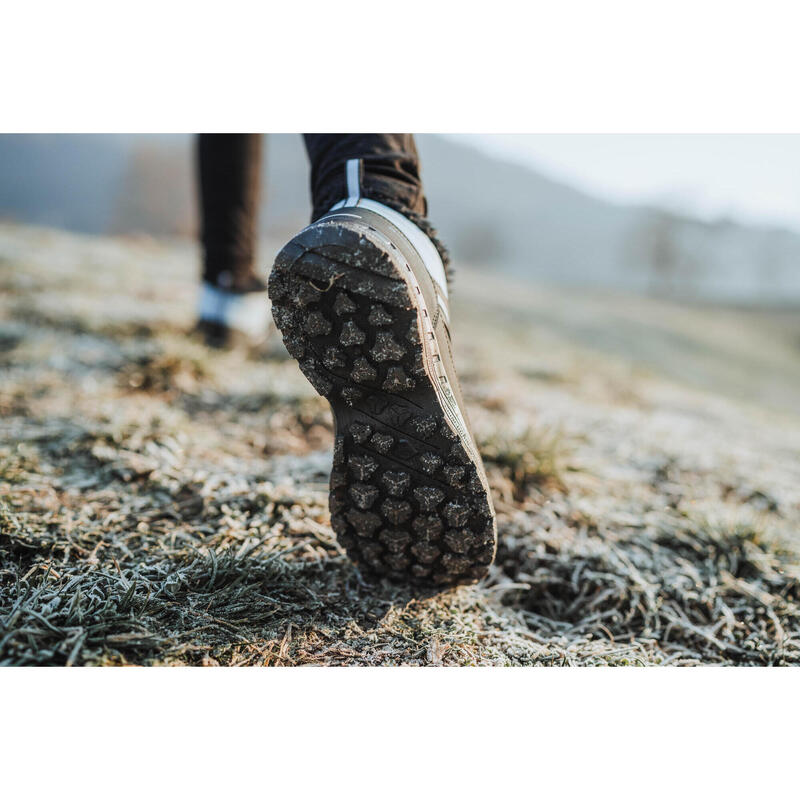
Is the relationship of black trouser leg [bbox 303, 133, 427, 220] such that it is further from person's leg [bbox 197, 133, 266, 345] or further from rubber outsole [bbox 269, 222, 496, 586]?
person's leg [bbox 197, 133, 266, 345]

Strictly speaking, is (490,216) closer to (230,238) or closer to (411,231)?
(230,238)

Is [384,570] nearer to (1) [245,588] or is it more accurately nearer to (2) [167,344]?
(1) [245,588]

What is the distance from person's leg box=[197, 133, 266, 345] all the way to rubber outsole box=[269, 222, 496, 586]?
6.59 feet

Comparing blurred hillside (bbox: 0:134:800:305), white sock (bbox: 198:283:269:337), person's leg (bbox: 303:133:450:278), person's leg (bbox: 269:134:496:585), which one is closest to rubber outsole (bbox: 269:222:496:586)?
person's leg (bbox: 269:134:496:585)

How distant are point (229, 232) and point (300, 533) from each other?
205 cm

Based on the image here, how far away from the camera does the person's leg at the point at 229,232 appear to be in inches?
116

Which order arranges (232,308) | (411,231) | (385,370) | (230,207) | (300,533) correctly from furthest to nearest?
(232,308)
(230,207)
(300,533)
(411,231)
(385,370)

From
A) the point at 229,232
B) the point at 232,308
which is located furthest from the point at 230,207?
the point at 232,308

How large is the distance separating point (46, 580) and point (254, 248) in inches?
93.3

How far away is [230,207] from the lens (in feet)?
10.1

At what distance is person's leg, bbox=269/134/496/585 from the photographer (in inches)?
45.3

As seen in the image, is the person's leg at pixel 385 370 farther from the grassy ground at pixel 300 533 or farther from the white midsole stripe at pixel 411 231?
the grassy ground at pixel 300 533

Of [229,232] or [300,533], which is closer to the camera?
[300,533]

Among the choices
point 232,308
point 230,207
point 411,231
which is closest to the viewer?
point 411,231
